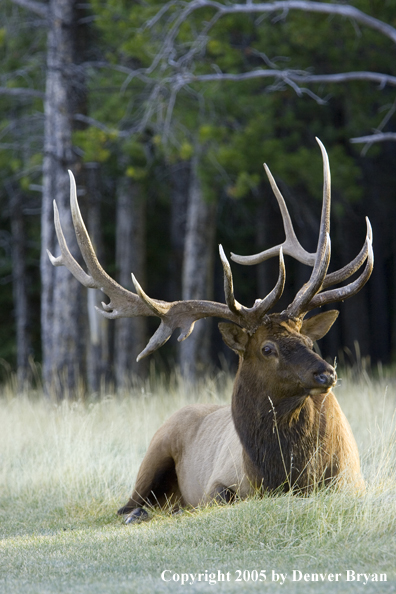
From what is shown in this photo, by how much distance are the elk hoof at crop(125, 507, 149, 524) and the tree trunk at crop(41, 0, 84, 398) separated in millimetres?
5154

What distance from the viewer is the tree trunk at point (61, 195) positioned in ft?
36.9

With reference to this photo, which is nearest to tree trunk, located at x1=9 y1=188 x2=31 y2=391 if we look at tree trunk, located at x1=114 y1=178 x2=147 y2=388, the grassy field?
tree trunk, located at x1=114 y1=178 x2=147 y2=388

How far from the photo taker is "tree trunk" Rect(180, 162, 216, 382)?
14.2m

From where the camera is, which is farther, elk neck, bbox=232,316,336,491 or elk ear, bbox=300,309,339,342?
elk ear, bbox=300,309,339,342

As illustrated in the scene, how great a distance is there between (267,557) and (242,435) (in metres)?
1.05

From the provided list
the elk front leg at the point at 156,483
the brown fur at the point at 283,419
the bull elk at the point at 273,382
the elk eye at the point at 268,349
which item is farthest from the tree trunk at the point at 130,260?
the elk eye at the point at 268,349

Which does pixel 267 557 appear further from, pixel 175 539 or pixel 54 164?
pixel 54 164

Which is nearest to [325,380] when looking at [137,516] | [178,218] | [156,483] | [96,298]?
[137,516]

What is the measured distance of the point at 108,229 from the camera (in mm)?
22625

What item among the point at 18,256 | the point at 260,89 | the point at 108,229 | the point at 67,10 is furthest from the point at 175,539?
the point at 108,229

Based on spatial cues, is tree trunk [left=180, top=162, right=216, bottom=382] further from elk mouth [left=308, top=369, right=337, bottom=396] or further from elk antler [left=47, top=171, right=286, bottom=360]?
elk mouth [left=308, top=369, right=337, bottom=396]

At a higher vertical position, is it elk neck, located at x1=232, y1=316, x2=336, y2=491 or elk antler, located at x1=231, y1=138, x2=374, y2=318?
elk antler, located at x1=231, y1=138, x2=374, y2=318

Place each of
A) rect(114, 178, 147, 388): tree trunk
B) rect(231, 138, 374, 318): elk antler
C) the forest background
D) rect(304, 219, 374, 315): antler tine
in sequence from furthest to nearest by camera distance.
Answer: rect(114, 178, 147, 388): tree trunk
the forest background
rect(304, 219, 374, 315): antler tine
rect(231, 138, 374, 318): elk antler

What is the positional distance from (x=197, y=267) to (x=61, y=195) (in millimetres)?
3589
